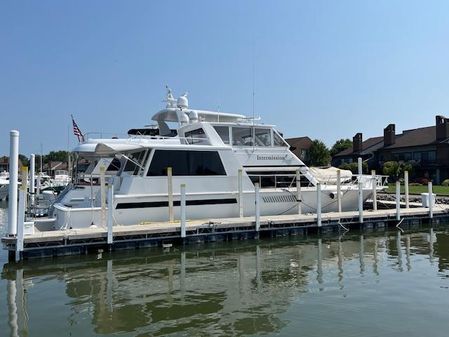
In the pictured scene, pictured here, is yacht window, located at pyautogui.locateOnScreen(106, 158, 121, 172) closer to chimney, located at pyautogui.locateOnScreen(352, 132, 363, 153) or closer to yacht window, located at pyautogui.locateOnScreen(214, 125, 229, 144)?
yacht window, located at pyautogui.locateOnScreen(214, 125, 229, 144)

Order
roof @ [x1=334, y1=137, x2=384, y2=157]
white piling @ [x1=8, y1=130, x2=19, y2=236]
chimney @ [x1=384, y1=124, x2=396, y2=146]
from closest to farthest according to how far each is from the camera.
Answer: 1. white piling @ [x1=8, y1=130, x2=19, y2=236]
2. chimney @ [x1=384, y1=124, x2=396, y2=146]
3. roof @ [x1=334, y1=137, x2=384, y2=157]

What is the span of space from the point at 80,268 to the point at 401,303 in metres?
8.02

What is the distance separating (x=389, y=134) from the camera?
55.6 m

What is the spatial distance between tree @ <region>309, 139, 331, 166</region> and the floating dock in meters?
43.6

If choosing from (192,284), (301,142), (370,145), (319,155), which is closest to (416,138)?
(370,145)

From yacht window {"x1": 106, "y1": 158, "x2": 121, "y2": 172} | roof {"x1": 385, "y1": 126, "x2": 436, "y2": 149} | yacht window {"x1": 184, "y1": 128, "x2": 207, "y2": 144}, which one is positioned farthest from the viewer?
roof {"x1": 385, "y1": 126, "x2": 436, "y2": 149}

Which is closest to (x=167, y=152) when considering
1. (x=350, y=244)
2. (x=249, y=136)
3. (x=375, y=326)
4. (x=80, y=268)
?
(x=249, y=136)

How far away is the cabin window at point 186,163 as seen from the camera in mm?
16625

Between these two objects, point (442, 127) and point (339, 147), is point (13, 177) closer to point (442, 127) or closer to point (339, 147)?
point (442, 127)

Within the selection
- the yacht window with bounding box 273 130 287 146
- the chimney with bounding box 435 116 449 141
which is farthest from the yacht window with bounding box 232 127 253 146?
the chimney with bounding box 435 116 449 141

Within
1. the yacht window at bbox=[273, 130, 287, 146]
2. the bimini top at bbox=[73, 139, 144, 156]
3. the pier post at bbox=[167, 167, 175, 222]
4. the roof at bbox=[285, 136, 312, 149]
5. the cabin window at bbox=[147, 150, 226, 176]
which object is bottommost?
the pier post at bbox=[167, 167, 175, 222]

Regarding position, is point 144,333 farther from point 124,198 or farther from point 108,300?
point 124,198

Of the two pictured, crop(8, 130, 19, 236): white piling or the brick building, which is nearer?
Answer: crop(8, 130, 19, 236): white piling

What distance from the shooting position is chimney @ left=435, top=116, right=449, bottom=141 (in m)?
48.6
